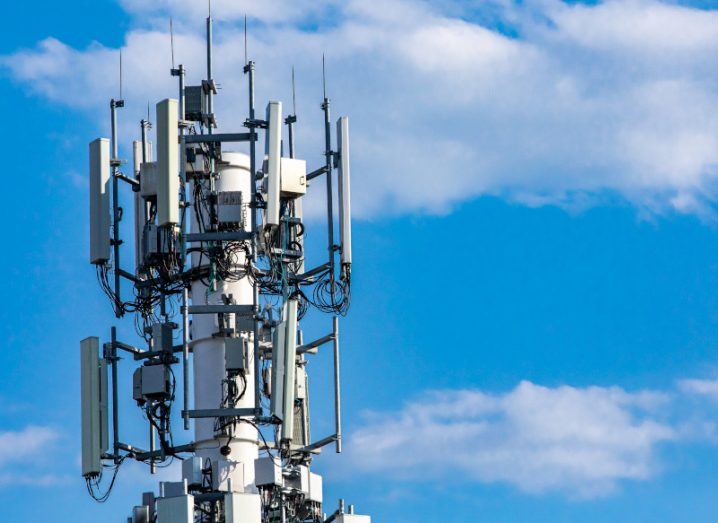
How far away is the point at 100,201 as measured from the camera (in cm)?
6825

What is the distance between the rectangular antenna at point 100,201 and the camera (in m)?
68.1

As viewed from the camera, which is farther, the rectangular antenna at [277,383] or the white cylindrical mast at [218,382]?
the white cylindrical mast at [218,382]

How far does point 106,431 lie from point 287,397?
531 centimetres

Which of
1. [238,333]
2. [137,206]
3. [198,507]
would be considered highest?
[137,206]

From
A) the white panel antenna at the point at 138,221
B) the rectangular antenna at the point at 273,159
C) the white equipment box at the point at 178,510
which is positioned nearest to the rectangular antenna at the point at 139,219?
the white panel antenna at the point at 138,221

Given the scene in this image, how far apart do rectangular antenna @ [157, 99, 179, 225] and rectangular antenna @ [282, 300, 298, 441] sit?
160 inches

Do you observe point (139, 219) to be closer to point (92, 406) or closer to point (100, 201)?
point (100, 201)

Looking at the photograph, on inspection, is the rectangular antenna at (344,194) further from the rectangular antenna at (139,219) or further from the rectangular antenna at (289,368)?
the rectangular antenna at (139,219)

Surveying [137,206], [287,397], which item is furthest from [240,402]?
[137,206]

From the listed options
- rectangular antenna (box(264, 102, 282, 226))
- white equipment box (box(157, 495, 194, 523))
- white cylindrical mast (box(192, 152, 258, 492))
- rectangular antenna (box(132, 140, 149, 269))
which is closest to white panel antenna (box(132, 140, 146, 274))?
rectangular antenna (box(132, 140, 149, 269))

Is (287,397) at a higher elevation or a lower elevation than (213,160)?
lower

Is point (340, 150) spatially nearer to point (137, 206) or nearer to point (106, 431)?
point (137, 206)

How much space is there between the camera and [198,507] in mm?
65438

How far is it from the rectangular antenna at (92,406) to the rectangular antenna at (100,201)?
2478 mm
